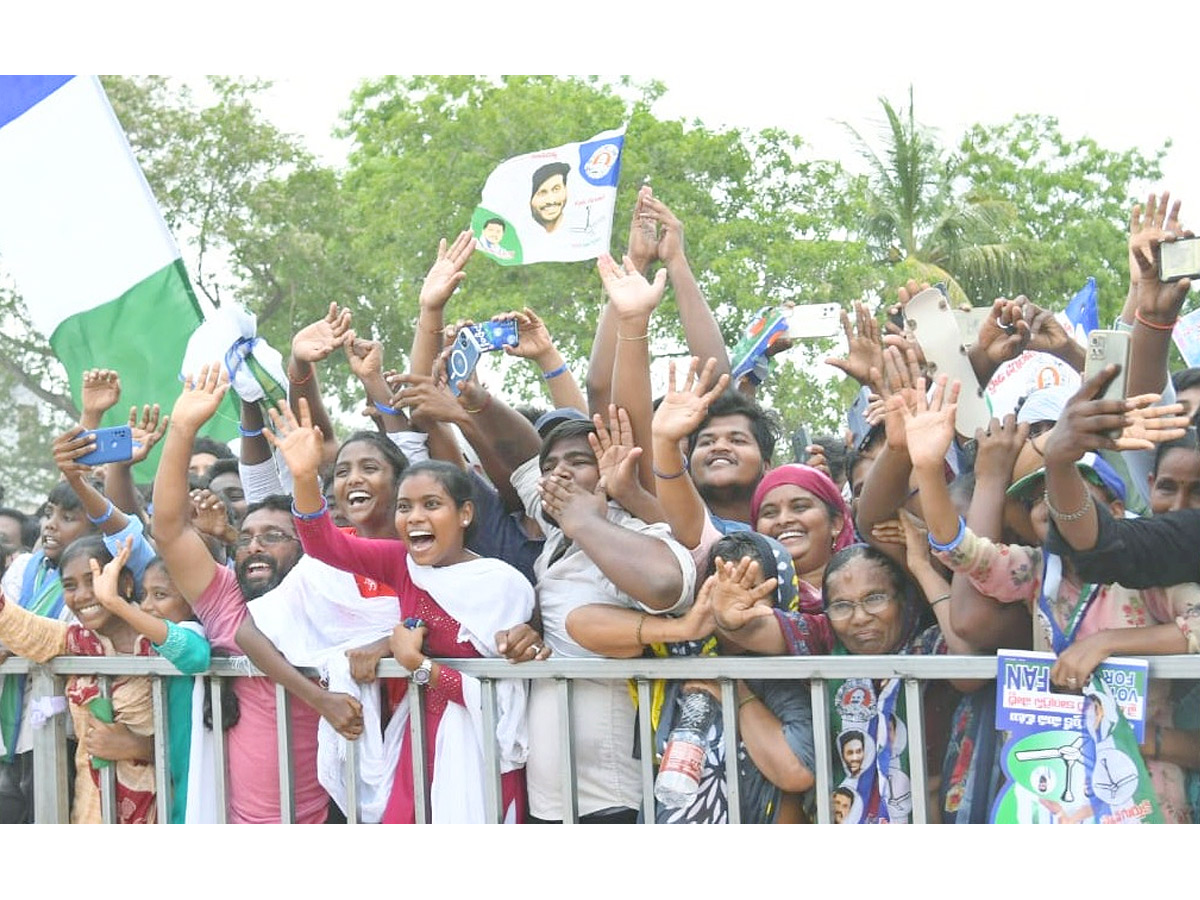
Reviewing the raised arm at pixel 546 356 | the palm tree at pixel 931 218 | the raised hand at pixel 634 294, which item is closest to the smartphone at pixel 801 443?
the raised arm at pixel 546 356

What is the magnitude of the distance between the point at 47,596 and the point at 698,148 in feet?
55.9

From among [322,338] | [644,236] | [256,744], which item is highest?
[644,236]

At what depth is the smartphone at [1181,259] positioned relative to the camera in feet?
13.6

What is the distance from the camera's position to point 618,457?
A: 4.39 m

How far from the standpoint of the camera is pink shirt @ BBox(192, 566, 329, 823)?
189 inches

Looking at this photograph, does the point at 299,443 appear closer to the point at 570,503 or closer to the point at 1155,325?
the point at 570,503

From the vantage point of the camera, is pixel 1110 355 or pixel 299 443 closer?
pixel 1110 355

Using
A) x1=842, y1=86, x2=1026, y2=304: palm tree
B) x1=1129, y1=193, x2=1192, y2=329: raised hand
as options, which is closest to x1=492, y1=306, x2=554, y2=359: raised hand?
x1=1129, y1=193, x2=1192, y2=329: raised hand

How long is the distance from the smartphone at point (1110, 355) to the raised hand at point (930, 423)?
43 cm

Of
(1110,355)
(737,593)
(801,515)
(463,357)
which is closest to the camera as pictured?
(1110,355)

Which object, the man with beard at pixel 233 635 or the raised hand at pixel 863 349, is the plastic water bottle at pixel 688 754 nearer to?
the man with beard at pixel 233 635

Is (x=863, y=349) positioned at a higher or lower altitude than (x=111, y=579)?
higher

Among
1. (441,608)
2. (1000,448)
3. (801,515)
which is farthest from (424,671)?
(1000,448)

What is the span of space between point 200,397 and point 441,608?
1088 millimetres
